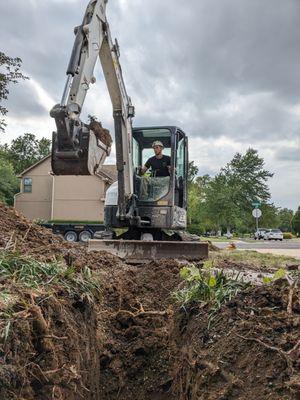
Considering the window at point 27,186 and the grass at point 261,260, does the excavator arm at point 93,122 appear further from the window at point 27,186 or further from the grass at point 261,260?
the window at point 27,186

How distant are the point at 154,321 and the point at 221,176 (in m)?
60.7

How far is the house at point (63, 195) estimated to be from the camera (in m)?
27.7

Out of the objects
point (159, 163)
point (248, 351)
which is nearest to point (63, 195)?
point (159, 163)

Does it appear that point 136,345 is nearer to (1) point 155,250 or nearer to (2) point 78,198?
(1) point 155,250

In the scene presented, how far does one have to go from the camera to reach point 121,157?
788cm

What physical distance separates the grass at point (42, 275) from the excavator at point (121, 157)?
281 cm

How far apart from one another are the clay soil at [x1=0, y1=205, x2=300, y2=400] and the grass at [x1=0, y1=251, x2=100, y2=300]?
69mm

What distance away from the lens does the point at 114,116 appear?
7.78m

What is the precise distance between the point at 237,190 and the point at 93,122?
55.3 metres

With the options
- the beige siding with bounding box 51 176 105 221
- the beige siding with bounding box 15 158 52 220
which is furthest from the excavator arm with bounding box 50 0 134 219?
the beige siding with bounding box 15 158 52 220

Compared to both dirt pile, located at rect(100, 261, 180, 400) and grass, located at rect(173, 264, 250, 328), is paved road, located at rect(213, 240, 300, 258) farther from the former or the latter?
grass, located at rect(173, 264, 250, 328)

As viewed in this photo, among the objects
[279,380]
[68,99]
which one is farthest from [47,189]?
[279,380]

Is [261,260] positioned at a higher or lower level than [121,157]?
lower

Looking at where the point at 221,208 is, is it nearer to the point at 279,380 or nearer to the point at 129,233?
the point at 129,233
